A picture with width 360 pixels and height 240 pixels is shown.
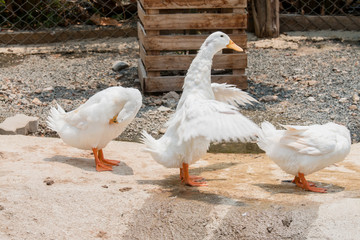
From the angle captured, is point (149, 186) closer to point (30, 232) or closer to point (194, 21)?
point (30, 232)

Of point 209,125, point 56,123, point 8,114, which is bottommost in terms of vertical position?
point 8,114

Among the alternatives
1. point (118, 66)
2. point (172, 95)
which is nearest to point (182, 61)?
point (172, 95)

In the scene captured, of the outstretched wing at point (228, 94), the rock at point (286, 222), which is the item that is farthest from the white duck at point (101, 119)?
the rock at point (286, 222)

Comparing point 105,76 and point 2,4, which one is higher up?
point 2,4

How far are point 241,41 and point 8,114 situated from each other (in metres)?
3.21

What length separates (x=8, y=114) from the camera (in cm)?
710

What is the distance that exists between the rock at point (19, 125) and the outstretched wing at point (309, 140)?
317 cm

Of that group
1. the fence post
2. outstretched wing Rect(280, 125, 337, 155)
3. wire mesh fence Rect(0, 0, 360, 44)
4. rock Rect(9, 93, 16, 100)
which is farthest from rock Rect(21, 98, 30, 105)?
the fence post

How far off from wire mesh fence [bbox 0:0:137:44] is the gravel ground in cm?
25

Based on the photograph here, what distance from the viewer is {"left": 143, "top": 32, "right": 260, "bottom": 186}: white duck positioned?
4.12m

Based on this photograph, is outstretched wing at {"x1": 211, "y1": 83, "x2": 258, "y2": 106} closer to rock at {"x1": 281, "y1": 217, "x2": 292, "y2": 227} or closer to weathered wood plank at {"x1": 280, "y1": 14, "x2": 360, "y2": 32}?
rock at {"x1": 281, "y1": 217, "x2": 292, "y2": 227}

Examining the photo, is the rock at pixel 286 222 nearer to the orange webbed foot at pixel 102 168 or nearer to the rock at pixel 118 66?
the orange webbed foot at pixel 102 168

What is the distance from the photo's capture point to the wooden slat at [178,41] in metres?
7.49

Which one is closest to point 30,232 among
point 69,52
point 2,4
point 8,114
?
point 8,114
